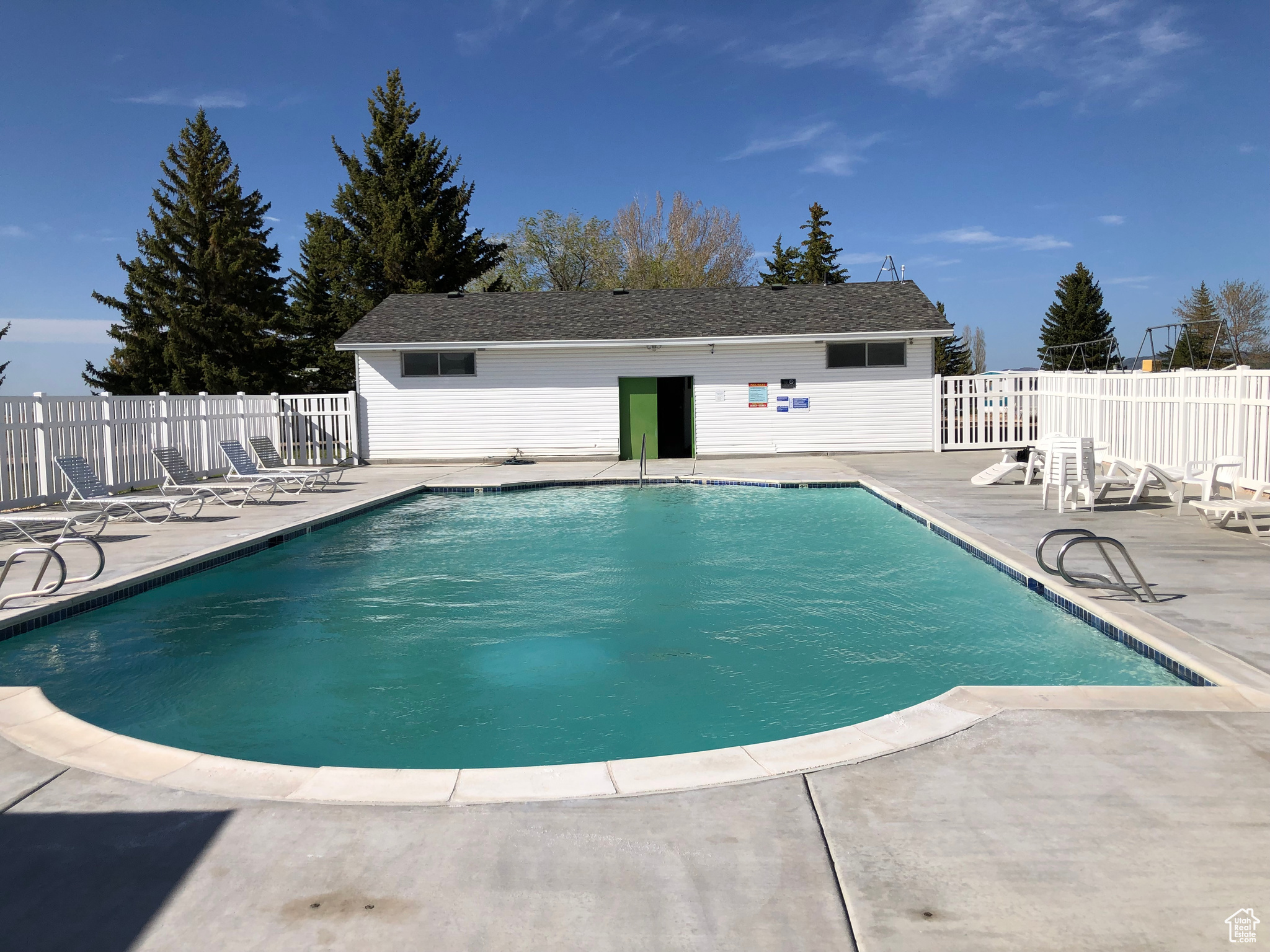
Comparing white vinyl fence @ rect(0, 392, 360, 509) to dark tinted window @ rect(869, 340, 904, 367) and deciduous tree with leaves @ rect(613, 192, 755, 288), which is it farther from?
deciduous tree with leaves @ rect(613, 192, 755, 288)

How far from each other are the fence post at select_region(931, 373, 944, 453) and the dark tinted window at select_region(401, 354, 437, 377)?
1146 centimetres

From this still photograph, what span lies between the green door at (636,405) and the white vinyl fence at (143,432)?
246 inches

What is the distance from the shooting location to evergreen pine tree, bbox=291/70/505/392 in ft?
115

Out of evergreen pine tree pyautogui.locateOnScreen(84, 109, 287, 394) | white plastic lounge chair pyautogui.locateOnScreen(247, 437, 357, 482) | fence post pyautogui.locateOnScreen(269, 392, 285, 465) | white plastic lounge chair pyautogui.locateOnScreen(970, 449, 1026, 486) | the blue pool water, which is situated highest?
evergreen pine tree pyautogui.locateOnScreen(84, 109, 287, 394)

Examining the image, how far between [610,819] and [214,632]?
490cm

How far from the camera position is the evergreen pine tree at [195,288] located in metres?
34.5

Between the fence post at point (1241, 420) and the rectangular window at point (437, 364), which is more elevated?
the rectangular window at point (437, 364)

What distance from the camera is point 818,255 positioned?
47.4 meters

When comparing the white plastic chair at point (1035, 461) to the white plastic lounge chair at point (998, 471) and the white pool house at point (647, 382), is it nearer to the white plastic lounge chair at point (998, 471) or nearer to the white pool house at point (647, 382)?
the white plastic lounge chair at point (998, 471)

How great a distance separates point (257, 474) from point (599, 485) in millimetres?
5785

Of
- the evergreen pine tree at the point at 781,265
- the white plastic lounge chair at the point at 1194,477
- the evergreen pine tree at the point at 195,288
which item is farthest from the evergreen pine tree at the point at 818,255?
the white plastic lounge chair at the point at 1194,477

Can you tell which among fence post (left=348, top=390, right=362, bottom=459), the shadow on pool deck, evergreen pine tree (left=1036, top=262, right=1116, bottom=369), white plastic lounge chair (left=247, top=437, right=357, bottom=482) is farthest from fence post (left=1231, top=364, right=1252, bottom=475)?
evergreen pine tree (left=1036, top=262, right=1116, bottom=369)

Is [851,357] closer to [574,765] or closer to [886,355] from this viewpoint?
[886,355]

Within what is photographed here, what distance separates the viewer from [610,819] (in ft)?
10.2
